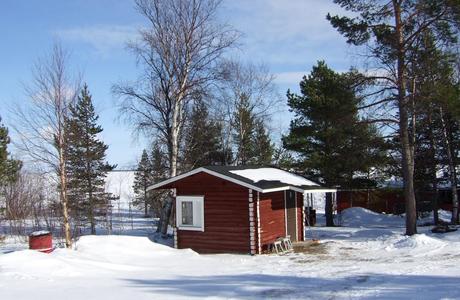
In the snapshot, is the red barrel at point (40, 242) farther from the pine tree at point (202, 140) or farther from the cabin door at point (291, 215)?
the pine tree at point (202, 140)

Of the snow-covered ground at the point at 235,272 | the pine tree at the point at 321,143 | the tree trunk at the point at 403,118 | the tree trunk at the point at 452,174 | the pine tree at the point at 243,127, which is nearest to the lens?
the snow-covered ground at the point at 235,272

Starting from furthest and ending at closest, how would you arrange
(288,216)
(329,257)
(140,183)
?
(140,183) < (288,216) < (329,257)

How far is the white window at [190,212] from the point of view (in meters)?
18.9

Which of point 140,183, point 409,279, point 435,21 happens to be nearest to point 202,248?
point 409,279

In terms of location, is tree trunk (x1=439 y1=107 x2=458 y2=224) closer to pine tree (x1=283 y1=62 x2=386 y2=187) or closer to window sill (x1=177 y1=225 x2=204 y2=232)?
pine tree (x1=283 y1=62 x2=386 y2=187)

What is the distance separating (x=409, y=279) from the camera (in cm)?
1073

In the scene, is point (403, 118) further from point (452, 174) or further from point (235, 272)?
point (235, 272)

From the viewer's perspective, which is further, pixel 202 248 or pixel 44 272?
pixel 202 248

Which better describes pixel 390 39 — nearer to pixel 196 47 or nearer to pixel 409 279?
pixel 196 47

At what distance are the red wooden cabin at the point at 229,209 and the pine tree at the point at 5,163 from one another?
1391cm

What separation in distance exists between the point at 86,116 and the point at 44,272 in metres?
24.8

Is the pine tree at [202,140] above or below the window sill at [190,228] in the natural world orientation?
above

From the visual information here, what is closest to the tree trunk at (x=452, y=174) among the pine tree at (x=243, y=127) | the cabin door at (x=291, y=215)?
the cabin door at (x=291, y=215)

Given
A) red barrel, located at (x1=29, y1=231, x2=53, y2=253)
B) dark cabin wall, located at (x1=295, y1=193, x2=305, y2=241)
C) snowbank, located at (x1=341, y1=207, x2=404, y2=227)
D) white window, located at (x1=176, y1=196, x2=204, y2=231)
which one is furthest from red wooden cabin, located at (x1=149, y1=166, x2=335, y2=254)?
snowbank, located at (x1=341, y1=207, x2=404, y2=227)
